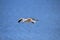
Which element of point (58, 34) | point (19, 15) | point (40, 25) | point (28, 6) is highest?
point (28, 6)

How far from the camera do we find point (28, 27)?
6.71ft

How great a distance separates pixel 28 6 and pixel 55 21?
55 cm

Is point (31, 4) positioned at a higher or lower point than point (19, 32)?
higher

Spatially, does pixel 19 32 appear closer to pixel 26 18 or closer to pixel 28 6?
pixel 26 18

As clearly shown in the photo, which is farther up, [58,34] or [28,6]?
[28,6]

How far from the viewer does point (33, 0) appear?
2094 millimetres

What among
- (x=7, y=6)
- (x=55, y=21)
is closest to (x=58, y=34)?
(x=55, y=21)

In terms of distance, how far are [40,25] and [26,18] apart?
275 mm

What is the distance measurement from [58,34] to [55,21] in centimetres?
23

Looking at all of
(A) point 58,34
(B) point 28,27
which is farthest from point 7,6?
(A) point 58,34

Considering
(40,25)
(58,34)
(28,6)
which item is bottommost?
(58,34)

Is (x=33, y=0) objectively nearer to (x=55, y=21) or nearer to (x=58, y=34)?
(x=55, y=21)

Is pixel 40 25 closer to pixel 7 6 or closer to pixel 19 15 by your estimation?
pixel 19 15

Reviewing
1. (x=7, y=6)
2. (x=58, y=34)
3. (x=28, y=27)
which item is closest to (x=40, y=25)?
Result: (x=28, y=27)
